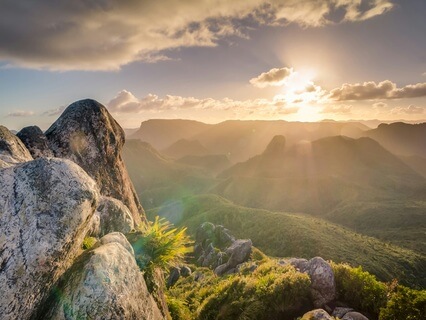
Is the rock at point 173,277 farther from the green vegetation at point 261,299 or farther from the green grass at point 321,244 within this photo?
the green grass at point 321,244

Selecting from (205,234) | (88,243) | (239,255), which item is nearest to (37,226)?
(88,243)

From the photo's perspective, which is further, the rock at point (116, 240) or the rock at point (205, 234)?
the rock at point (205, 234)

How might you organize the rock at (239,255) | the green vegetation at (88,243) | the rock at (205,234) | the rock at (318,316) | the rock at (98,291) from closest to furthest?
the rock at (98,291)
the green vegetation at (88,243)
the rock at (318,316)
the rock at (239,255)
the rock at (205,234)

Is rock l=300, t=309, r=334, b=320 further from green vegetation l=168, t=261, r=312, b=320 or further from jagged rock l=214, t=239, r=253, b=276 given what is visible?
jagged rock l=214, t=239, r=253, b=276

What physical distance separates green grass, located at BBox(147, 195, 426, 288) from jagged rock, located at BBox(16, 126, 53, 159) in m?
75.8

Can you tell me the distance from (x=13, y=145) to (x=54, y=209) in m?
5.58

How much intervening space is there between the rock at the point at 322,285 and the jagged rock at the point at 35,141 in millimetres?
14845

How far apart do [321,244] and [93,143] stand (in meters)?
81.0

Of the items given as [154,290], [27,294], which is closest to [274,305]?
[154,290]

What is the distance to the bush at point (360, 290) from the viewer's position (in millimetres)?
12266

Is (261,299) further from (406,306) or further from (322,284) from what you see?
(406,306)

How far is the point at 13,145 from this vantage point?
35.0 ft

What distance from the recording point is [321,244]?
83562 mm

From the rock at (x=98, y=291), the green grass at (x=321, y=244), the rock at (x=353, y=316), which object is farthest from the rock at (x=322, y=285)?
the green grass at (x=321, y=244)
